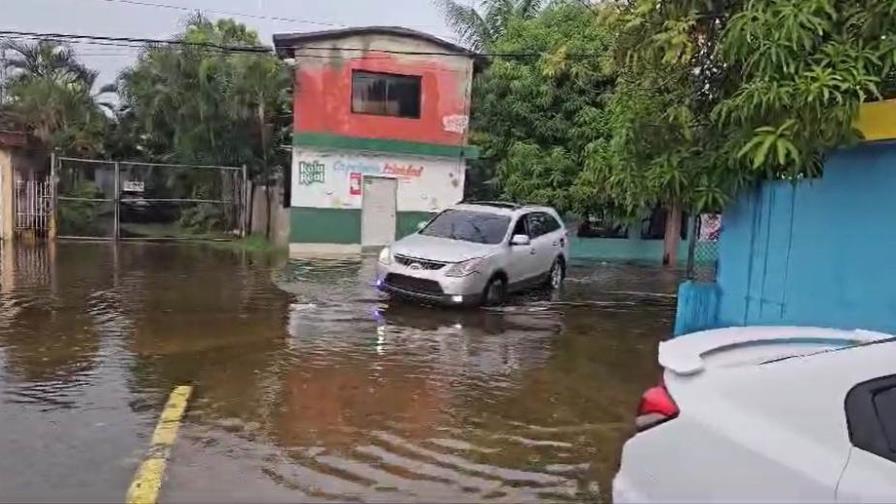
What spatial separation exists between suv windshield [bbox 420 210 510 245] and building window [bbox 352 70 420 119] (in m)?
8.83

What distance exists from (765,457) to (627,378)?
5.56m

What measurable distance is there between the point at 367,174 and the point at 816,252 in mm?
14699

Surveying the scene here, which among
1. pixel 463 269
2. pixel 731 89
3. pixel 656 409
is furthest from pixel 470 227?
pixel 656 409

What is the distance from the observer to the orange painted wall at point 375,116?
21109mm

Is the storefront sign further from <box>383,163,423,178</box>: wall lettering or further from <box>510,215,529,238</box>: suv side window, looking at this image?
<box>510,215,529,238</box>: suv side window

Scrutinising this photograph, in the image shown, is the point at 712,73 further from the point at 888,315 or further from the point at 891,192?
the point at 888,315

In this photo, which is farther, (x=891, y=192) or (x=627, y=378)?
(x=627, y=378)

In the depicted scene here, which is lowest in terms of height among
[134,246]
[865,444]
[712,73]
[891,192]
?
[134,246]

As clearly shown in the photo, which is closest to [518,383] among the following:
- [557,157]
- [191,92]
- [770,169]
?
[770,169]

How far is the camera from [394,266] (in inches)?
472

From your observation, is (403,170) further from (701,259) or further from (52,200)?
(701,259)

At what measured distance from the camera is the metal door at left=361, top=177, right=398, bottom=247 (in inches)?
854

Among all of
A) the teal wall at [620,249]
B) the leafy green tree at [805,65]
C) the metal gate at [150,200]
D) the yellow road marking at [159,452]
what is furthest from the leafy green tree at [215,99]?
the leafy green tree at [805,65]

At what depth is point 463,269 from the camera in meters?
11.6
